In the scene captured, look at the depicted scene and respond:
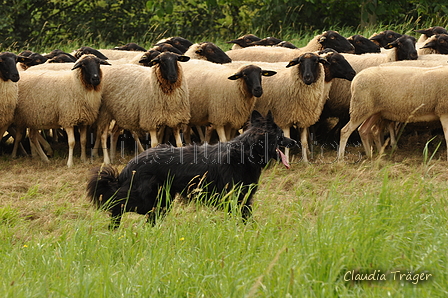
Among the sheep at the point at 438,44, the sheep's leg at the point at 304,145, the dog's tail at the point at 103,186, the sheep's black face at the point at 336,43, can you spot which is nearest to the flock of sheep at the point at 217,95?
the sheep's leg at the point at 304,145

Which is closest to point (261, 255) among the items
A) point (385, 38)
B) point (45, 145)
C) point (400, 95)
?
point (400, 95)

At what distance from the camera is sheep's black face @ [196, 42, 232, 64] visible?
10221 millimetres

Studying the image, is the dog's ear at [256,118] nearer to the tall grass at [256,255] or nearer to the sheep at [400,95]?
the tall grass at [256,255]

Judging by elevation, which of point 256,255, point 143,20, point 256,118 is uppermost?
point 256,118

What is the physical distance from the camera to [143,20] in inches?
788

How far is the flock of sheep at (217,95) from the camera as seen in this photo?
7969 millimetres

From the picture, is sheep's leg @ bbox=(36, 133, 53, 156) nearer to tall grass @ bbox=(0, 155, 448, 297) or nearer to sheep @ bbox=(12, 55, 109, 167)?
sheep @ bbox=(12, 55, 109, 167)

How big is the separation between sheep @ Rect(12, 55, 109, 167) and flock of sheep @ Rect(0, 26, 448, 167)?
1 cm

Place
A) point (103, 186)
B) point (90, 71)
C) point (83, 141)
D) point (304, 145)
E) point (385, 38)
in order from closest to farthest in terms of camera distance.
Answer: point (103, 186) < point (304, 145) < point (90, 71) < point (83, 141) < point (385, 38)

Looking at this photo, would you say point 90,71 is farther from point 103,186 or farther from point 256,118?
point 256,118

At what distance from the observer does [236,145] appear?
205 inches

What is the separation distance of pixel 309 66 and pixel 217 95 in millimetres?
1230

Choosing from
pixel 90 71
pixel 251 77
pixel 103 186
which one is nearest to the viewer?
pixel 103 186

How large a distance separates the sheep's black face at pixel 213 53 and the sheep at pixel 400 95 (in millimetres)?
2668
